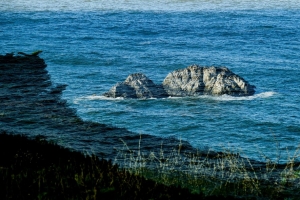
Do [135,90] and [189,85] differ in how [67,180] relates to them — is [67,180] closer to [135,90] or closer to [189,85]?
[135,90]

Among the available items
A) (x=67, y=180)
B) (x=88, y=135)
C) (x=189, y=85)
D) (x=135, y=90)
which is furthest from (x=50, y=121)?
(x=67, y=180)

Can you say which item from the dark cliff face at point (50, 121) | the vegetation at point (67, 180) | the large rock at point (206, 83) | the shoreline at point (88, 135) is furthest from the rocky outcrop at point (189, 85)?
the vegetation at point (67, 180)

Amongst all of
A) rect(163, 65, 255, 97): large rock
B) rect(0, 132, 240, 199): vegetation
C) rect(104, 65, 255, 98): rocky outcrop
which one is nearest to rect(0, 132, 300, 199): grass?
rect(0, 132, 240, 199): vegetation

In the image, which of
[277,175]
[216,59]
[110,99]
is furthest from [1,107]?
[216,59]

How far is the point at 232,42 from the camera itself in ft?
260

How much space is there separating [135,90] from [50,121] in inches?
479

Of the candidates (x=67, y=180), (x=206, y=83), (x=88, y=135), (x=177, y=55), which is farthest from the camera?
(x=177, y=55)

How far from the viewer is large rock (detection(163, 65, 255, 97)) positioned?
50.0 m

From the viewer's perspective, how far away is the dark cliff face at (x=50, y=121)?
34.2 metres

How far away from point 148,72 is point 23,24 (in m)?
37.2

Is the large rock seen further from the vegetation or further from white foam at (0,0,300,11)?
white foam at (0,0,300,11)

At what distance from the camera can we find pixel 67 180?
16.8 metres

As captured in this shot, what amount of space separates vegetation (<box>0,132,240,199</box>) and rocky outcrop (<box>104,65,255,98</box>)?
2966 cm

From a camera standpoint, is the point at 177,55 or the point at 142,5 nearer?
the point at 177,55
